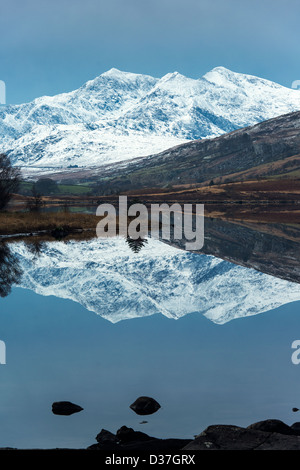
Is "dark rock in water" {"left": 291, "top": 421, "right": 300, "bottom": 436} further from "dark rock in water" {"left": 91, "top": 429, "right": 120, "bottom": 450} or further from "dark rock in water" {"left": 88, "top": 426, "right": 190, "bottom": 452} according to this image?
"dark rock in water" {"left": 91, "top": 429, "right": 120, "bottom": 450}

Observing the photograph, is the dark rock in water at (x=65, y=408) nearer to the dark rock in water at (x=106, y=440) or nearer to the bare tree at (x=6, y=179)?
the dark rock in water at (x=106, y=440)

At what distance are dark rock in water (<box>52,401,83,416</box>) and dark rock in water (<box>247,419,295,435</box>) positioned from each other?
15.9ft

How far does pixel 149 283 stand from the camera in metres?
39.7

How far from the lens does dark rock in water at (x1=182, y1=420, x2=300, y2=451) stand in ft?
41.0

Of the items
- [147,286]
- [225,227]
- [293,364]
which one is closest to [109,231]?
[225,227]

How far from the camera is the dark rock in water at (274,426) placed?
1379 centimetres

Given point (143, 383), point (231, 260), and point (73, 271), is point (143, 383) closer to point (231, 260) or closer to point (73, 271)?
point (73, 271)

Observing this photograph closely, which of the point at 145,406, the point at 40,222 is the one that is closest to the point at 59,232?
the point at 40,222

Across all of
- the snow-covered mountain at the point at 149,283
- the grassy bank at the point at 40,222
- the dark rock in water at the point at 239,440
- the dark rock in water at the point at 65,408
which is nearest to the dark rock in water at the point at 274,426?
the dark rock in water at the point at 239,440

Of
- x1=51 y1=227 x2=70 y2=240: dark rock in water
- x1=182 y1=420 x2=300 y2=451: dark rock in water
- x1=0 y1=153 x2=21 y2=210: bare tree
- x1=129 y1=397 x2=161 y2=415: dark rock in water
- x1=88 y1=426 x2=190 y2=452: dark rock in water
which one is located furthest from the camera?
x1=0 y1=153 x2=21 y2=210: bare tree

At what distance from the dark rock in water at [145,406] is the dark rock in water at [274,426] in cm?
298

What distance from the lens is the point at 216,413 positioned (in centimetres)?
1545

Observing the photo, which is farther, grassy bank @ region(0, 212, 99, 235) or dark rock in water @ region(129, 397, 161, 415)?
grassy bank @ region(0, 212, 99, 235)

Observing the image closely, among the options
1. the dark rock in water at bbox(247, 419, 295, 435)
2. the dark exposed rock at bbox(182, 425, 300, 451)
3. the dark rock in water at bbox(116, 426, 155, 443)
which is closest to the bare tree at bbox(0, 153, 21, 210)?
the dark rock in water at bbox(116, 426, 155, 443)
